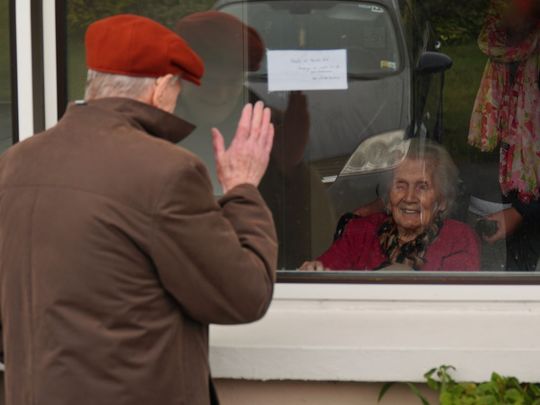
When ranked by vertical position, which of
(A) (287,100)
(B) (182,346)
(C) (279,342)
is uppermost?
(A) (287,100)

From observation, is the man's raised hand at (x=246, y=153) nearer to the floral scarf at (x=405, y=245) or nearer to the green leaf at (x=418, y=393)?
the green leaf at (x=418, y=393)

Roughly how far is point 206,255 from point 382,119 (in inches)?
67.5

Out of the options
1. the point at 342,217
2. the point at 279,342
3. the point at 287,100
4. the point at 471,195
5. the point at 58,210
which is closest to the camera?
the point at 58,210

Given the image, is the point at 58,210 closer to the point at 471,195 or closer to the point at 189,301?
the point at 189,301

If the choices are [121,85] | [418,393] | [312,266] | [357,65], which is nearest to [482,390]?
→ [418,393]

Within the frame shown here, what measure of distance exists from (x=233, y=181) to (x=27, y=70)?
1.07 metres

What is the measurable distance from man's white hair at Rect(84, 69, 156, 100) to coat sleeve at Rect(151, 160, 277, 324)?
20cm

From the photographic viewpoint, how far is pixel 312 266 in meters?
3.35

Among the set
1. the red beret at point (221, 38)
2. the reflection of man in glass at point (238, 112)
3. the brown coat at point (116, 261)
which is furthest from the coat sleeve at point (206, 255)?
the red beret at point (221, 38)

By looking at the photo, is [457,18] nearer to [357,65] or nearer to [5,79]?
[357,65]

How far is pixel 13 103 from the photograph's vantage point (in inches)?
126

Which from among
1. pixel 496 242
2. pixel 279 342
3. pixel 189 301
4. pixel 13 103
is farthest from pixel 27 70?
pixel 496 242

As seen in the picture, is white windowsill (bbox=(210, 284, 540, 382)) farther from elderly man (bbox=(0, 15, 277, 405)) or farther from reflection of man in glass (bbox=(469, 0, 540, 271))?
reflection of man in glass (bbox=(469, 0, 540, 271))

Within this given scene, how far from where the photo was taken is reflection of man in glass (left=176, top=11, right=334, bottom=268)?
3.29 meters
